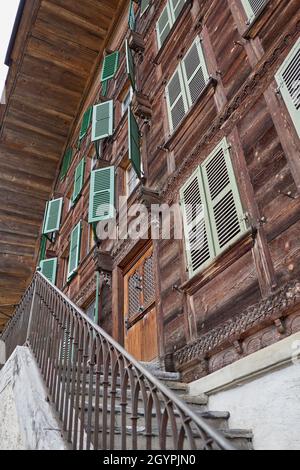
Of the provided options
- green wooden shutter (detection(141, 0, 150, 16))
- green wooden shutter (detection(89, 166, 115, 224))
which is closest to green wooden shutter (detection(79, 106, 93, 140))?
green wooden shutter (detection(141, 0, 150, 16))

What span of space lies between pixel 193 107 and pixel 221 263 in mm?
2735

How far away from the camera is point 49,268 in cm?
1217

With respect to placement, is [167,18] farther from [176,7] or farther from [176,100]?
[176,100]

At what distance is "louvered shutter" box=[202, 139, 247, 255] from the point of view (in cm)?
437

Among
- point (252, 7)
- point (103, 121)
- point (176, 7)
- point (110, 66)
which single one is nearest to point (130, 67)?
point (176, 7)

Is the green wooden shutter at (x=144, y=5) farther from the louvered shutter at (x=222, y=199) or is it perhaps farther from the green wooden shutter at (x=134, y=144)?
the louvered shutter at (x=222, y=199)

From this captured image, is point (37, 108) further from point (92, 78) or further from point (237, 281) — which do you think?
point (237, 281)

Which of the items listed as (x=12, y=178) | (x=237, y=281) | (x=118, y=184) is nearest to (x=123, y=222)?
(x=118, y=184)

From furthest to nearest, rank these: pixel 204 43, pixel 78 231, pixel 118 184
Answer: pixel 78 231
pixel 118 184
pixel 204 43

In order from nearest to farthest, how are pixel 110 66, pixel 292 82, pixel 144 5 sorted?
1. pixel 292 82
2. pixel 144 5
3. pixel 110 66

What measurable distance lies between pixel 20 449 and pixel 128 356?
1.29 m

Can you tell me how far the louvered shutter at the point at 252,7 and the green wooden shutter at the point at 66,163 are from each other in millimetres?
Result: 10154

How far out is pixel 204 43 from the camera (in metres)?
6.36

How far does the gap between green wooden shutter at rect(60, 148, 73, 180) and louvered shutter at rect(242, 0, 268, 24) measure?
10.2 metres
